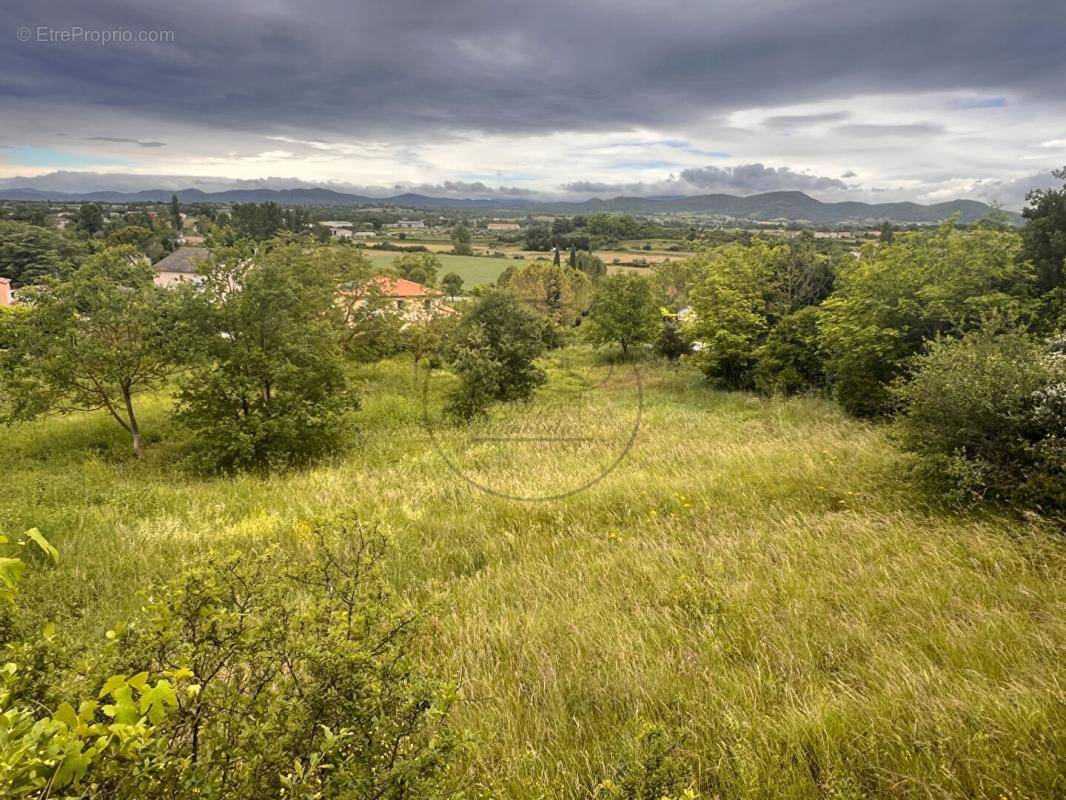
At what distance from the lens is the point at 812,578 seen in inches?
198

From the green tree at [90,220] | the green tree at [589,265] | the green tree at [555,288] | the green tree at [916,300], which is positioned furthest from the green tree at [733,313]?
the green tree at [90,220]

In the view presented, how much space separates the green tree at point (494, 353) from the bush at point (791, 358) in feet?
33.4

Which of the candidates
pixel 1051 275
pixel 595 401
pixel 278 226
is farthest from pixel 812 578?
pixel 278 226

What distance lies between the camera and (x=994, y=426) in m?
→ 6.73

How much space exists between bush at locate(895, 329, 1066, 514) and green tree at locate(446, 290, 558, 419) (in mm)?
13047

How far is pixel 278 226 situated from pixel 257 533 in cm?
9735

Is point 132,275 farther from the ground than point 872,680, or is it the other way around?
point 132,275

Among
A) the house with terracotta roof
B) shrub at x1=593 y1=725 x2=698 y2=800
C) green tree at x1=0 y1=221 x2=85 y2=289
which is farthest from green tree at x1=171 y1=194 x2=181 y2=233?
shrub at x1=593 y1=725 x2=698 y2=800

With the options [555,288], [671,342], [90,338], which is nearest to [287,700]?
[90,338]

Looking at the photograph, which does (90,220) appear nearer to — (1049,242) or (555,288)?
(555,288)

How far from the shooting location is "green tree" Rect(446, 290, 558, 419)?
18.5 metres

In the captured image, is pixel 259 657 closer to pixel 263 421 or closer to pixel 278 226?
pixel 263 421

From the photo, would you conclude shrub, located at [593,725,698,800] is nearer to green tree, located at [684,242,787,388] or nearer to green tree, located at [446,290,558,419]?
green tree, located at [446,290,558,419]

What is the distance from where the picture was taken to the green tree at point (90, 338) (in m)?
12.7
